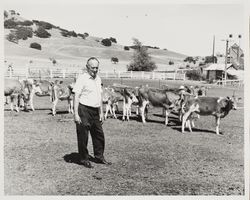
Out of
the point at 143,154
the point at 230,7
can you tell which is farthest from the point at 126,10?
the point at 143,154

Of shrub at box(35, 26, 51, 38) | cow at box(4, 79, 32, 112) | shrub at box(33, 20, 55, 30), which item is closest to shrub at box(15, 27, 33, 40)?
shrub at box(35, 26, 51, 38)

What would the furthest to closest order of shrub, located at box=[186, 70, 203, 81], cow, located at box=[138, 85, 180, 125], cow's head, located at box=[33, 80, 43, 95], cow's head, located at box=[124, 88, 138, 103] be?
shrub, located at box=[186, 70, 203, 81], cow's head, located at box=[33, 80, 43, 95], cow's head, located at box=[124, 88, 138, 103], cow, located at box=[138, 85, 180, 125]

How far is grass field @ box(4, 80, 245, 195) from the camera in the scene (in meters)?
6.12

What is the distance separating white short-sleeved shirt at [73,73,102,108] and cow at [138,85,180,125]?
5.01m

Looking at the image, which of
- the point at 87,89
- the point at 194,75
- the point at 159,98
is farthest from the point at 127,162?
the point at 194,75

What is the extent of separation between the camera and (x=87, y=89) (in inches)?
249

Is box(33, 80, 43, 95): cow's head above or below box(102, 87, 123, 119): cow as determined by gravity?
above

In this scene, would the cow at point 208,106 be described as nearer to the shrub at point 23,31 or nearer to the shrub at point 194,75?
the shrub at point 23,31

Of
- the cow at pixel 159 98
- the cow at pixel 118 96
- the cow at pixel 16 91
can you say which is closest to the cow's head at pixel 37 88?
the cow at pixel 16 91

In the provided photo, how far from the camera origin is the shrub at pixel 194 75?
2898 centimetres

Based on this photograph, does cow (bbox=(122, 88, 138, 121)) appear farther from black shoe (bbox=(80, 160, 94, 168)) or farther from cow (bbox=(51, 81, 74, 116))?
black shoe (bbox=(80, 160, 94, 168))

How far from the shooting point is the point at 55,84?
1198 centimetres

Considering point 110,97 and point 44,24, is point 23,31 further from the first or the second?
point 110,97

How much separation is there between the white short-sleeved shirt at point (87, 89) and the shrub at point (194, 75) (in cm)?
2292
